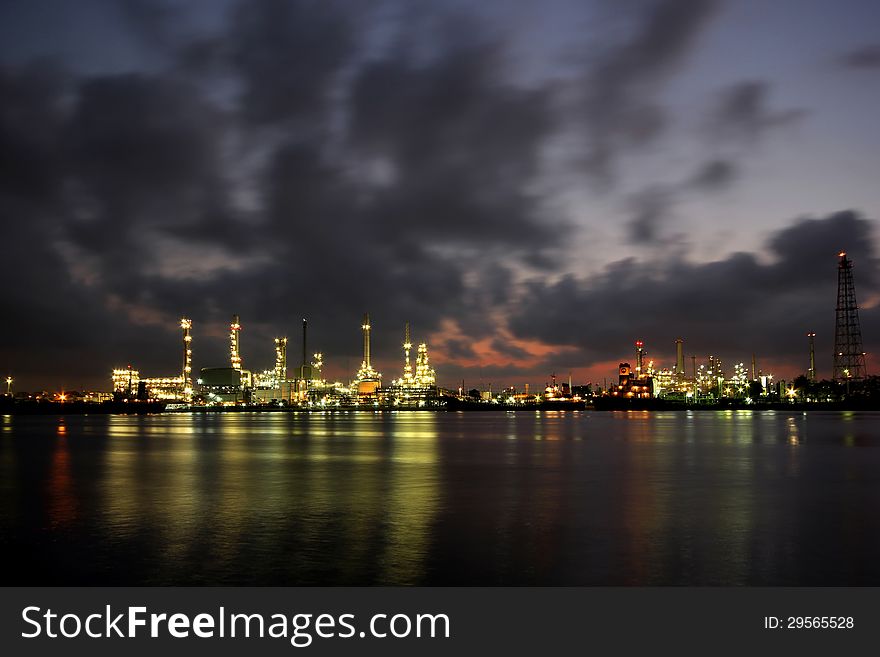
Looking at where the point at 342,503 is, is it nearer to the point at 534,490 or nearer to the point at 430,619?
the point at 534,490

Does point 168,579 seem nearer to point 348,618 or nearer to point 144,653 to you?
point 144,653

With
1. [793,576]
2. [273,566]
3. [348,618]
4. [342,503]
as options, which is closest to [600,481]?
[342,503]

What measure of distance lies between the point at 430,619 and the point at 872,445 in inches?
2230

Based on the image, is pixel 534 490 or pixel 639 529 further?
pixel 534 490

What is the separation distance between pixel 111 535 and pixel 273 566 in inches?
246

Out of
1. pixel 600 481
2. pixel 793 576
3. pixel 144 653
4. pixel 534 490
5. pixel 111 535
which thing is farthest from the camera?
pixel 600 481

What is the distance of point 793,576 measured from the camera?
50.2 feet

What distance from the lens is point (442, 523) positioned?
70.4 feet

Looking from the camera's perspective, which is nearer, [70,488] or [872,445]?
[70,488]

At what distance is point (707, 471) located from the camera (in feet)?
124

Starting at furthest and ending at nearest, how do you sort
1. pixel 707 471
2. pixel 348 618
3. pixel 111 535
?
1. pixel 707 471
2. pixel 111 535
3. pixel 348 618

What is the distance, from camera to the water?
51.3 ft

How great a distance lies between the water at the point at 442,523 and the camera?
15.6 metres

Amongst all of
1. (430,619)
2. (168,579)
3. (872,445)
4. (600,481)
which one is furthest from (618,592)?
(872,445)
